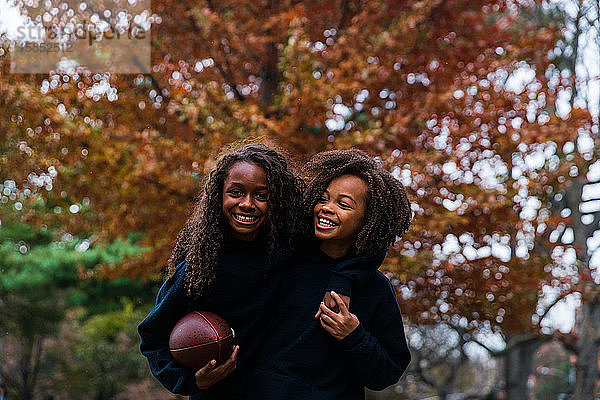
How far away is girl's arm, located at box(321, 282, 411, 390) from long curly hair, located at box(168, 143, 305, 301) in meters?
0.44

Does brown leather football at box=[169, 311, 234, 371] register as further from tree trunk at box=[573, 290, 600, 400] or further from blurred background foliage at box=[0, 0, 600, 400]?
tree trunk at box=[573, 290, 600, 400]

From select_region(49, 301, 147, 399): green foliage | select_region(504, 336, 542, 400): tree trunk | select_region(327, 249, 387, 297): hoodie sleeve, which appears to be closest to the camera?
select_region(327, 249, 387, 297): hoodie sleeve

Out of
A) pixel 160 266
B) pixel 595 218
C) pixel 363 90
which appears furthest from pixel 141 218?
pixel 595 218

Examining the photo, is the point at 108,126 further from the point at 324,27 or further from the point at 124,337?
the point at 124,337

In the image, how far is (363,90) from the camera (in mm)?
6871

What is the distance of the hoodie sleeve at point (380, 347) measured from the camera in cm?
277

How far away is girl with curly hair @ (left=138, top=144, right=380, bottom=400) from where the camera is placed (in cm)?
288

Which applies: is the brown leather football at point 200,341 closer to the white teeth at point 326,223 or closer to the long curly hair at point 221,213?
the long curly hair at point 221,213

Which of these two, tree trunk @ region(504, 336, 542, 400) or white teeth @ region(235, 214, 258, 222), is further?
tree trunk @ region(504, 336, 542, 400)

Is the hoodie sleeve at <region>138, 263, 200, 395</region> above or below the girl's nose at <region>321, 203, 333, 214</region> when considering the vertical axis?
below

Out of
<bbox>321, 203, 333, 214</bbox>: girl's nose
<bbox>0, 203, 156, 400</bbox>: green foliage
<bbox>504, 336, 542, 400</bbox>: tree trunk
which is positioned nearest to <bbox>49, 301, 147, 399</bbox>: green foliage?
<bbox>0, 203, 156, 400</bbox>: green foliage

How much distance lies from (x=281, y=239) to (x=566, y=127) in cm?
494

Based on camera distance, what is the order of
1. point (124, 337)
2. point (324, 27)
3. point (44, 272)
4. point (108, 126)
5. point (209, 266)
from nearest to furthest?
point (209, 266) → point (108, 126) → point (324, 27) → point (44, 272) → point (124, 337)

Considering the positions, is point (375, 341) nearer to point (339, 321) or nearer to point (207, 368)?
point (339, 321)
